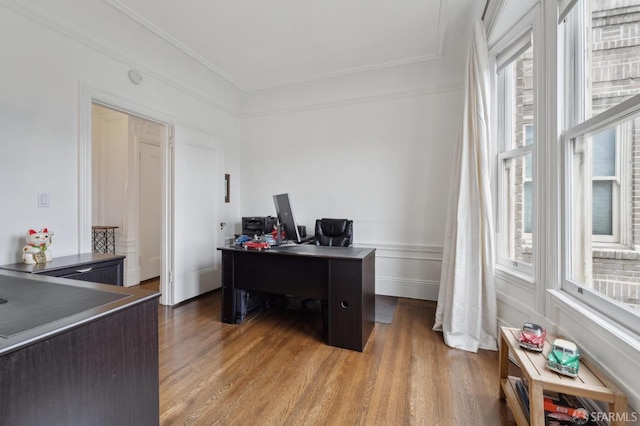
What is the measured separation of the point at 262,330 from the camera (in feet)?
8.64

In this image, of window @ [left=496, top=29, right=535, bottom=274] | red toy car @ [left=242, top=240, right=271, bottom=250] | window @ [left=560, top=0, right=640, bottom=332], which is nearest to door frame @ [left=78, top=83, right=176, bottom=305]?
red toy car @ [left=242, top=240, right=271, bottom=250]

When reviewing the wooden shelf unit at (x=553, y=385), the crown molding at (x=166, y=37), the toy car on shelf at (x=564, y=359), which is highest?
the crown molding at (x=166, y=37)

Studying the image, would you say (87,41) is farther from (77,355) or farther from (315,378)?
(315,378)

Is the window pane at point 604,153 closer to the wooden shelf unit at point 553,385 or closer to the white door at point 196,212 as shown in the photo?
the wooden shelf unit at point 553,385

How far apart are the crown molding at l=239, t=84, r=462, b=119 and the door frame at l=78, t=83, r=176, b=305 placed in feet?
4.54

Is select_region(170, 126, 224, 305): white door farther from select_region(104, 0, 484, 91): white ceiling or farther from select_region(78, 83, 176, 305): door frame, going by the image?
select_region(104, 0, 484, 91): white ceiling

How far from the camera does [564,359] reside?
4.07ft

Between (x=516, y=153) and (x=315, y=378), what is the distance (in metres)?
2.30

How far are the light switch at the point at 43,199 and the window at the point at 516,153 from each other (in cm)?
371

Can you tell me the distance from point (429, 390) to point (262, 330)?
1.50 meters

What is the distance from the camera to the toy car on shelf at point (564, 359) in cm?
121

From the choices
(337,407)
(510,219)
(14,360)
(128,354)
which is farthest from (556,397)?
(14,360)

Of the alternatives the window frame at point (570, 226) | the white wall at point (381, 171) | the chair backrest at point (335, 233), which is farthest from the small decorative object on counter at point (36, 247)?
the window frame at point (570, 226)

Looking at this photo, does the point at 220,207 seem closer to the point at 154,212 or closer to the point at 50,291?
the point at 154,212
